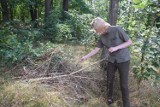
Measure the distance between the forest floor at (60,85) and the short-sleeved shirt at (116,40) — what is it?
0.85m

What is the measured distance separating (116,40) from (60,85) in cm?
137

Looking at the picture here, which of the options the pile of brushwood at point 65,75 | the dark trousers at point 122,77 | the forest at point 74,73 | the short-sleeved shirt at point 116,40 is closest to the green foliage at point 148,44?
the forest at point 74,73

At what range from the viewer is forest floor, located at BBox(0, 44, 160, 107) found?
4.52 meters

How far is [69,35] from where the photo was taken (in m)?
9.52

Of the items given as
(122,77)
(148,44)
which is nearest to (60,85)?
(122,77)

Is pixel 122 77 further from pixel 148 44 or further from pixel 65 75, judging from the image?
pixel 65 75

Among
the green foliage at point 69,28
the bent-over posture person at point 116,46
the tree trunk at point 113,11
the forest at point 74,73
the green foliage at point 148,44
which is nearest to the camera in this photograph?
the bent-over posture person at point 116,46

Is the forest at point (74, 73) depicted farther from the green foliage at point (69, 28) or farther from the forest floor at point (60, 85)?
the green foliage at point (69, 28)

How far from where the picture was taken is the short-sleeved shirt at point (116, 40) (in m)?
4.50

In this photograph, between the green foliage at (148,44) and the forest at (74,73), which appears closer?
the forest at (74,73)

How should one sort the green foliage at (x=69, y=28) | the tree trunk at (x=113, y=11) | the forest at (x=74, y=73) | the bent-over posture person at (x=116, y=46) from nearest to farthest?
the bent-over posture person at (x=116, y=46)
the forest at (x=74, y=73)
the tree trunk at (x=113, y=11)
the green foliage at (x=69, y=28)

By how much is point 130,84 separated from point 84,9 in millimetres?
8258

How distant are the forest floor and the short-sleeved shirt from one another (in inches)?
33.3

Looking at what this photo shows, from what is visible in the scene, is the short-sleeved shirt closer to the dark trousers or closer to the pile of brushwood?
the dark trousers
